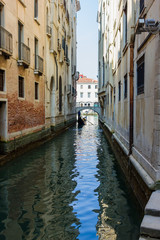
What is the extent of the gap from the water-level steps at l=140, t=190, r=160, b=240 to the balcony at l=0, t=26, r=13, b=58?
24.1ft

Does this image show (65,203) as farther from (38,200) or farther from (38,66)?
(38,66)

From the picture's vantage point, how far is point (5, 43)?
31.9 feet

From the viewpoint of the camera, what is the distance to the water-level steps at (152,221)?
3225mm

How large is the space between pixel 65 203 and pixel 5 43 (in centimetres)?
629

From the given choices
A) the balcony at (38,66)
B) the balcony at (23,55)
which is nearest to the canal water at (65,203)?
the balcony at (23,55)

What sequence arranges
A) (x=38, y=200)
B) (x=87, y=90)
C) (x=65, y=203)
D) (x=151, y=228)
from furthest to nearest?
(x=87, y=90), (x=38, y=200), (x=65, y=203), (x=151, y=228)

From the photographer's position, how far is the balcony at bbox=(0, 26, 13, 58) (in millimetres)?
9406

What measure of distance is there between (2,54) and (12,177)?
4298 millimetres

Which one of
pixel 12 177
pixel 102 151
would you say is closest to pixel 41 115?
pixel 102 151

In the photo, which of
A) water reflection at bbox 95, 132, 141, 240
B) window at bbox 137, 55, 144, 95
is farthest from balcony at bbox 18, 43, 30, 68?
window at bbox 137, 55, 144, 95

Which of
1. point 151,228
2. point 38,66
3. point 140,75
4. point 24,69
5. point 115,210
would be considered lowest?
point 115,210

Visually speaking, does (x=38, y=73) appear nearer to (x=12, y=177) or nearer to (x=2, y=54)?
(x=2, y=54)

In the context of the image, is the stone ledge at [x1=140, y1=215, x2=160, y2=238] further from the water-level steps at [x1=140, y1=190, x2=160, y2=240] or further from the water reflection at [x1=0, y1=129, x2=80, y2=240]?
the water reflection at [x1=0, y1=129, x2=80, y2=240]

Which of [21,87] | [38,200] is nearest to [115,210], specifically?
[38,200]
